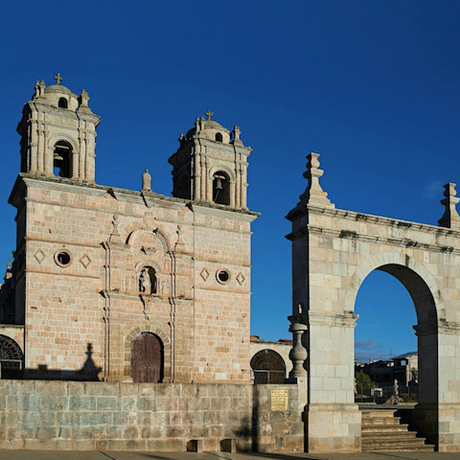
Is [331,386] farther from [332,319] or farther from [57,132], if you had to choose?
[57,132]

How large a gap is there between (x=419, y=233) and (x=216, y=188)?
741 inches

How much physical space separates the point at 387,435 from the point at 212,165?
2059 cm

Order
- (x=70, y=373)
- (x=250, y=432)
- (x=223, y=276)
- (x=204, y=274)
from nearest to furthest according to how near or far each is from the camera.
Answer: (x=250, y=432) < (x=70, y=373) < (x=204, y=274) < (x=223, y=276)

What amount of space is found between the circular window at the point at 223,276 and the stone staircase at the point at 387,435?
1671 cm

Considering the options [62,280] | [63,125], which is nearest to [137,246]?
[62,280]

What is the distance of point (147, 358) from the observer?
30.6 metres

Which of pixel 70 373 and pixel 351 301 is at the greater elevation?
pixel 351 301

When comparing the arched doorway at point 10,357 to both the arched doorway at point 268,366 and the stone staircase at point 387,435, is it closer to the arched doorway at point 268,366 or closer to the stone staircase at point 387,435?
the arched doorway at point 268,366

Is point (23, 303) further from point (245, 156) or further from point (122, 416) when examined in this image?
point (122, 416)

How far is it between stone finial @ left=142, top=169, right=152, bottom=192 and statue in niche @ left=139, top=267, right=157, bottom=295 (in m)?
3.75

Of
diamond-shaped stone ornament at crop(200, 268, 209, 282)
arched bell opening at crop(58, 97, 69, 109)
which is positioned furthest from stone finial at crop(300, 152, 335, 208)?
arched bell opening at crop(58, 97, 69, 109)

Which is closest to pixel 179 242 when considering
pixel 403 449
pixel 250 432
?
pixel 403 449

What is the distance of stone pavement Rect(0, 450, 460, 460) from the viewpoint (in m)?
11.1

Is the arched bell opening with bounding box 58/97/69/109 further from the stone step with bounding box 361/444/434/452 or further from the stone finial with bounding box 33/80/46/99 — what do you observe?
the stone step with bounding box 361/444/434/452
